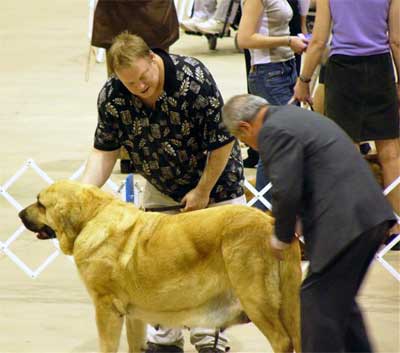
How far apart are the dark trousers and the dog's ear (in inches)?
45.0

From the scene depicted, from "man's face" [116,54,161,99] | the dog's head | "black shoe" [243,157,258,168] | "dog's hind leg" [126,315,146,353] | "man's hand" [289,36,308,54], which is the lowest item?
"black shoe" [243,157,258,168]

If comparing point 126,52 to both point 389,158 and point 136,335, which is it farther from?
point 389,158

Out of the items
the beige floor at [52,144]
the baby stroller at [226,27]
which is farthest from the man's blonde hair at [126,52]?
the baby stroller at [226,27]

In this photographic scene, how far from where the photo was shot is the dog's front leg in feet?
16.0

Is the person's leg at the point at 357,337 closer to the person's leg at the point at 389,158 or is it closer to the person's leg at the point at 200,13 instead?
the person's leg at the point at 389,158

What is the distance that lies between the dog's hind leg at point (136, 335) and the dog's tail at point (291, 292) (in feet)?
2.86

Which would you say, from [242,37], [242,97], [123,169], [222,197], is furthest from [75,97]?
[242,97]

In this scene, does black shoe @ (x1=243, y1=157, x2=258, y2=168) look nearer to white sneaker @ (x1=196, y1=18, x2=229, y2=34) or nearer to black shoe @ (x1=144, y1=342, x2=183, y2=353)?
black shoe @ (x1=144, y1=342, x2=183, y2=353)

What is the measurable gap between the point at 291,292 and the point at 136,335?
960mm

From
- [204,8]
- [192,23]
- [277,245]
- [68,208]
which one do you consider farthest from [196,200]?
[204,8]

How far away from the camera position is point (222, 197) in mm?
5207

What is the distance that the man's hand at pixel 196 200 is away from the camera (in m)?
5.03

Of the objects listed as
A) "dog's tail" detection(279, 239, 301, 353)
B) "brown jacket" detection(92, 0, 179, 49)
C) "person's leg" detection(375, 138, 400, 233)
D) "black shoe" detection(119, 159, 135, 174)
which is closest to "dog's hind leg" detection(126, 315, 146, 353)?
"dog's tail" detection(279, 239, 301, 353)

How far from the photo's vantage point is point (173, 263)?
187 inches
